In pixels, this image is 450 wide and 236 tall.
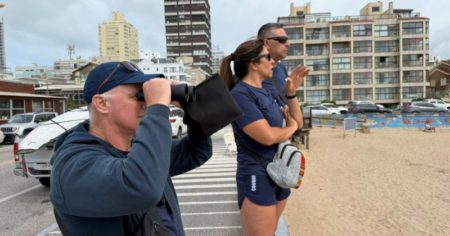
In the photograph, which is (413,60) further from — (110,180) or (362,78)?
(110,180)

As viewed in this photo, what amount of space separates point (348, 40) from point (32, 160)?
6981cm

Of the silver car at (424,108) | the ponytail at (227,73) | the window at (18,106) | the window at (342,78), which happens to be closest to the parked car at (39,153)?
the ponytail at (227,73)

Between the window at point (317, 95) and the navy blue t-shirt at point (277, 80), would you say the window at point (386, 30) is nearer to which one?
the window at point (317, 95)

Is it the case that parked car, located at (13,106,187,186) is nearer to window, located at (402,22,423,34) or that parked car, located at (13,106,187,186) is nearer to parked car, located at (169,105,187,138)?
parked car, located at (169,105,187,138)

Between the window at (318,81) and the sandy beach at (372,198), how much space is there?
59.2m

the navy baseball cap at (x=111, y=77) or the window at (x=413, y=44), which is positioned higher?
the window at (x=413, y=44)

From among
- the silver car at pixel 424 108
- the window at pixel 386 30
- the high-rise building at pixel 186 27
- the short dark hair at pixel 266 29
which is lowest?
the silver car at pixel 424 108

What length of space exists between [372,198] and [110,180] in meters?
6.39

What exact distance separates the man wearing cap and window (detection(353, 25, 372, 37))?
7461cm

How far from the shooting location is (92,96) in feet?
4.28

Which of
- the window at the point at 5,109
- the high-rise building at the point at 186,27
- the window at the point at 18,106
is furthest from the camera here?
the high-rise building at the point at 186,27

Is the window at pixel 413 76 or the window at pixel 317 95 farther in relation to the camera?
the window at pixel 317 95

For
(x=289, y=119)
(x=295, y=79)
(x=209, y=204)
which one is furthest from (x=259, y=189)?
(x=209, y=204)

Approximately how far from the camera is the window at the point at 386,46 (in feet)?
226
